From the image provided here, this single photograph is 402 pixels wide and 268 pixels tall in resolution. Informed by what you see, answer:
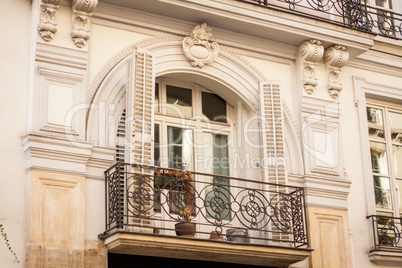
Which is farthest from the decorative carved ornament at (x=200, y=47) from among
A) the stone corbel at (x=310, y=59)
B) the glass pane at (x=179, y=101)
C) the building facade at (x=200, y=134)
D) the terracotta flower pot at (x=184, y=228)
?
the terracotta flower pot at (x=184, y=228)

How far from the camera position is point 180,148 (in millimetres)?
9938

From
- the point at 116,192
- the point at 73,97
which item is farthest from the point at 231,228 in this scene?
the point at 73,97

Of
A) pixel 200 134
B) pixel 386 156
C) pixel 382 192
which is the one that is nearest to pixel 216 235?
pixel 200 134

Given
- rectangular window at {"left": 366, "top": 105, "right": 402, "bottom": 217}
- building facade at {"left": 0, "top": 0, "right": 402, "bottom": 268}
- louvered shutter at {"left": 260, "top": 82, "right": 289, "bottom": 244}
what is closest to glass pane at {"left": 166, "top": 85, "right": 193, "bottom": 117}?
building facade at {"left": 0, "top": 0, "right": 402, "bottom": 268}

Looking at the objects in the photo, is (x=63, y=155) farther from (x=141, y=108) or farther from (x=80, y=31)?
(x=80, y=31)

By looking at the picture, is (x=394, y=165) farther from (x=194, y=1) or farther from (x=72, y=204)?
(x=72, y=204)

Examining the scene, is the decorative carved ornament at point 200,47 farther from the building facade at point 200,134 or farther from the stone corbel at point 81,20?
the stone corbel at point 81,20

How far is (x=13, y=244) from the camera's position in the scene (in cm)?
815

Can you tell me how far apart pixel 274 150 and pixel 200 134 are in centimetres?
102

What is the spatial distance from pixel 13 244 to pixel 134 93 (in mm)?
2195

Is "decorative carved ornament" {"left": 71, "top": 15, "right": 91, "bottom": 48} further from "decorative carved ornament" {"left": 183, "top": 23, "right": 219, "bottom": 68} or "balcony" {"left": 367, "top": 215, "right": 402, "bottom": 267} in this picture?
"balcony" {"left": 367, "top": 215, "right": 402, "bottom": 267}

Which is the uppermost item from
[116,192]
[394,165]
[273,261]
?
[394,165]

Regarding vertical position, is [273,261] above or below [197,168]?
below

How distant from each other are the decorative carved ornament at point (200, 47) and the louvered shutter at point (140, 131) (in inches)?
32.1
